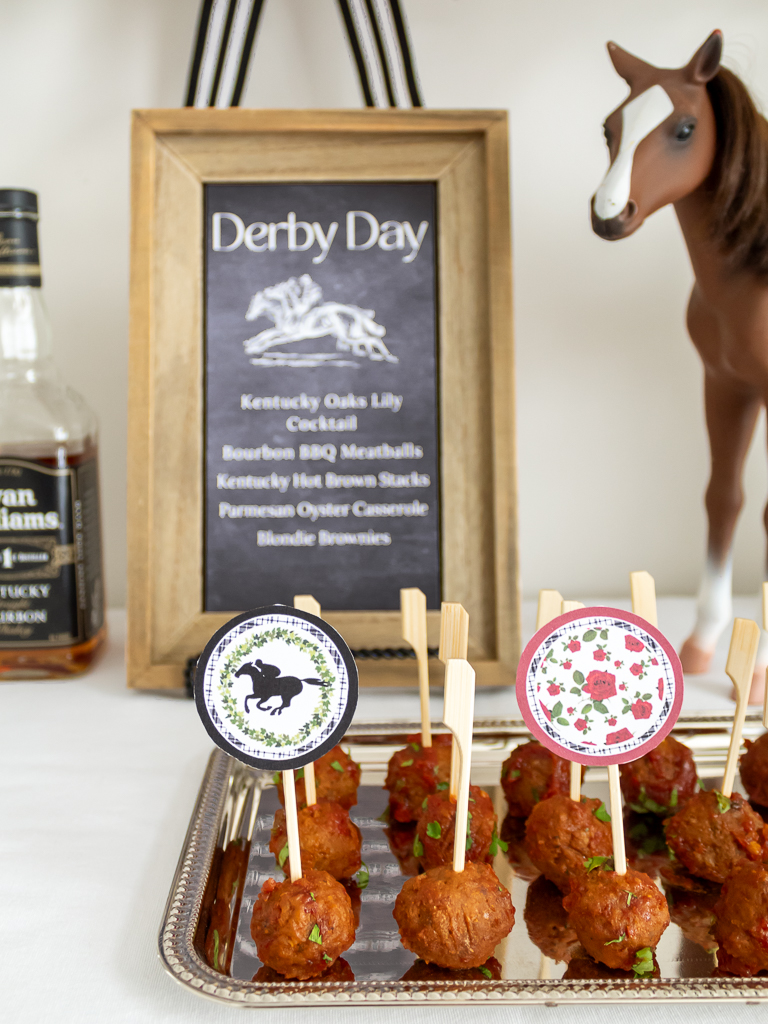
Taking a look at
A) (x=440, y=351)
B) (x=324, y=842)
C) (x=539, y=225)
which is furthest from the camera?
(x=539, y=225)

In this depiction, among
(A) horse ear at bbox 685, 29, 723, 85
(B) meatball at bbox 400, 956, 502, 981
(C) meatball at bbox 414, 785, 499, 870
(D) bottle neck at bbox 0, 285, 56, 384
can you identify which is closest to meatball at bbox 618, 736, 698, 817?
(C) meatball at bbox 414, 785, 499, 870

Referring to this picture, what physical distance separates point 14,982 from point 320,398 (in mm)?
600

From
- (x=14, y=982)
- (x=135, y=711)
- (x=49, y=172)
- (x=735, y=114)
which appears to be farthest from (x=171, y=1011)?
(x=49, y=172)

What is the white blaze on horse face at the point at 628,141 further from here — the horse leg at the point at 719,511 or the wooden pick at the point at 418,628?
the wooden pick at the point at 418,628

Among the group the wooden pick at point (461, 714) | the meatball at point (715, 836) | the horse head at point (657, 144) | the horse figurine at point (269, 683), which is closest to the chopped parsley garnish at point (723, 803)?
the meatball at point (715, 836)

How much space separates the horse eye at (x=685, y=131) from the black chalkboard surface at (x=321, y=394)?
26 cm

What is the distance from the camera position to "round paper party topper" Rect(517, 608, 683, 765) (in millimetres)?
557

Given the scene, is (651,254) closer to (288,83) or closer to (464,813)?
(288,83)

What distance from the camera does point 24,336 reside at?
3.16ft

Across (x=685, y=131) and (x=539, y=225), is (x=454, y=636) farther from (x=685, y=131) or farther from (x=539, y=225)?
(x=539, y=225)

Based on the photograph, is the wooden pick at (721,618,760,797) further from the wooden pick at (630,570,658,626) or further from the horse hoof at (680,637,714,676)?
the horse hoof at (680,637,714,676)

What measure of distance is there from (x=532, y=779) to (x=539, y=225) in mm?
751

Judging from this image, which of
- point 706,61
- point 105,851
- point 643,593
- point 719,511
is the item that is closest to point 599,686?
point 643,593

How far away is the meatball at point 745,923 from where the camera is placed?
0.50 metres
